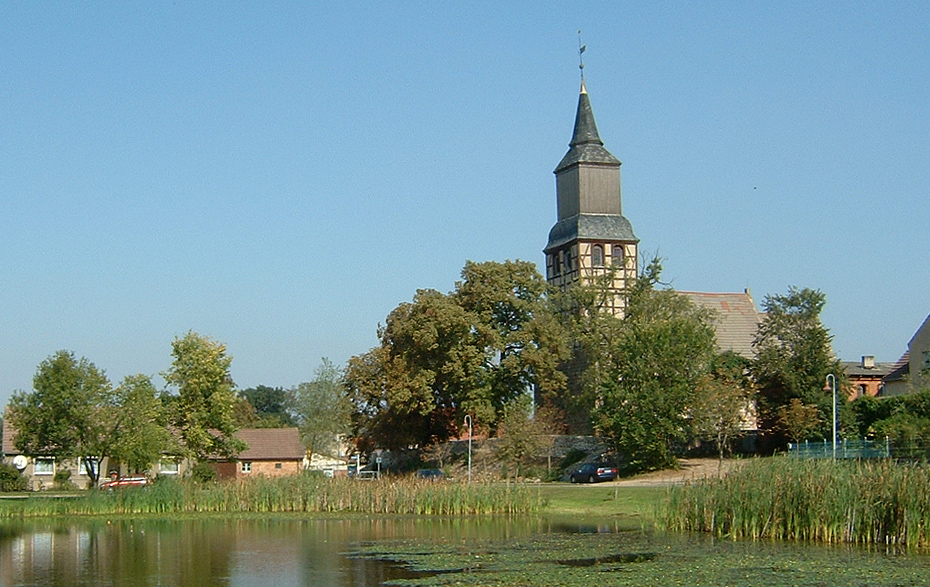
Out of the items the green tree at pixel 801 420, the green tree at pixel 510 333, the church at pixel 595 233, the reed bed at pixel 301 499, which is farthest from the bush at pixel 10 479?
the green tree at pixel 801 420

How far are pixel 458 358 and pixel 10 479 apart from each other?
2359cm

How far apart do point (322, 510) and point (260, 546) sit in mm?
10589

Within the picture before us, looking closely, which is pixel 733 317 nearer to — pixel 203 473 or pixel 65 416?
pixel 203 473

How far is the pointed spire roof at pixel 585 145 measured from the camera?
73750 millimetres

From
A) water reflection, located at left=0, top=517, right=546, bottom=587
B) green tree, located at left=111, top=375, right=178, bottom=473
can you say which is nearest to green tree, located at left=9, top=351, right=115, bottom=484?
green tree, located at left=111, top=375, right=178, bottom=473

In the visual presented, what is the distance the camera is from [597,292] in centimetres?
6269

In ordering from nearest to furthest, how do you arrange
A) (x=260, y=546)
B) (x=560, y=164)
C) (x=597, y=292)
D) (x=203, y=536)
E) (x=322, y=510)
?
(x=260, y=546) < (x=203, y=536) < (x=322, y=510) < (x=597, y=292) < (x=560, y=164)

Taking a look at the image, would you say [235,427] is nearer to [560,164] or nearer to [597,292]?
[597,292]

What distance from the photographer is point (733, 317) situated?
236 feet

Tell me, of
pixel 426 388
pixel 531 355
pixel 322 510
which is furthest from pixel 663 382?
pixel 322 510

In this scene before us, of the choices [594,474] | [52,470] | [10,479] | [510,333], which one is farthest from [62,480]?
[594,474]

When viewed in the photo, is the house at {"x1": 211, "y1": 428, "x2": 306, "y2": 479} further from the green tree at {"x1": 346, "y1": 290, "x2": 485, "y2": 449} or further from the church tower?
the church tower

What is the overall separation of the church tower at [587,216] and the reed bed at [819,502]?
41.9 meters

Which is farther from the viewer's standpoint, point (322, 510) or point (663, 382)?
point (663, 382)
